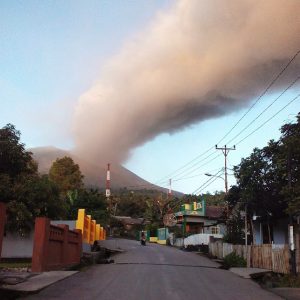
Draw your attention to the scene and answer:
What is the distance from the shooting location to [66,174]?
215 feet

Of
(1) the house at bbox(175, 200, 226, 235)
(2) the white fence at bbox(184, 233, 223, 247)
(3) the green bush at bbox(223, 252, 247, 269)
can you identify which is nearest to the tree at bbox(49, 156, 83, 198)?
(1) the house at bbox(175, 200, 226, 235)

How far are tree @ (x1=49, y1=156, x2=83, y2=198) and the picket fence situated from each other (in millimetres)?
37119

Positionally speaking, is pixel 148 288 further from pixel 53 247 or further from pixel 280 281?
pixel 53 247

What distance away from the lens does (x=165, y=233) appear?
74.6 metres

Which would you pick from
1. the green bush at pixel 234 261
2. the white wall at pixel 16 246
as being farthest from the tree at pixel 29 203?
the green bush at pixel 234 261

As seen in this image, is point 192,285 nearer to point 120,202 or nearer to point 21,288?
point 21,288

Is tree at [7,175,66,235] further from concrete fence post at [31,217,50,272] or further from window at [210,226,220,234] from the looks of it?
window at [210,226,220,234]

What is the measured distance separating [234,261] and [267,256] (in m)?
5.32

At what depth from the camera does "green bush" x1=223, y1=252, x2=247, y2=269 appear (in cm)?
2677

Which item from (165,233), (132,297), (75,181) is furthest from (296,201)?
(165,233)

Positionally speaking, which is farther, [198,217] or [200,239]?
[198,217]

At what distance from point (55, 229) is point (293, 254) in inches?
400

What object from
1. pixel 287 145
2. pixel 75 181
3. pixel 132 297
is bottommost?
pixel 132 297

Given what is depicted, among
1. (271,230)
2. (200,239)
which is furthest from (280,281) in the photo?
(200,239)
